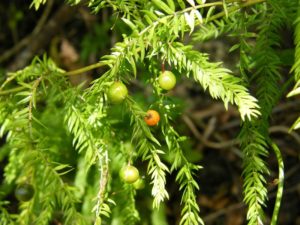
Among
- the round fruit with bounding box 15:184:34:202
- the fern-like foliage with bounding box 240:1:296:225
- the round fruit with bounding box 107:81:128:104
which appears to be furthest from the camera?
the round fruit with bounding box 15:184:34:202

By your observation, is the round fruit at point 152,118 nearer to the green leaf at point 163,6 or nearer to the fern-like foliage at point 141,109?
the fern-like foliage at point 141,109

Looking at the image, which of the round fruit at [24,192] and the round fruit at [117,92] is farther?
the round fruit at [24,192]

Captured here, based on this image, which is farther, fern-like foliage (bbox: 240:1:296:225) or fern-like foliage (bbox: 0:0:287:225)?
fern-like foliage (bbox: 240:1:296:225)

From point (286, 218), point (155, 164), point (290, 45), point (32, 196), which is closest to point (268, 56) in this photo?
point (155, 164)

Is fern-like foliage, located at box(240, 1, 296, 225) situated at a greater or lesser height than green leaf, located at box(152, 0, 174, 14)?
lesser

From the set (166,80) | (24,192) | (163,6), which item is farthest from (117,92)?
(24,192)

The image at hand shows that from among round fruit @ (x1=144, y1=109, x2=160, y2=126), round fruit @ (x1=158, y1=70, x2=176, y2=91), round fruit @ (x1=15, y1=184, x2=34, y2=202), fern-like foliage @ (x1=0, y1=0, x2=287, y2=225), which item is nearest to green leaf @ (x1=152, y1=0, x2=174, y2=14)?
fern-like foliage @ (x1=0, y1=0, x2=287, y2=225)

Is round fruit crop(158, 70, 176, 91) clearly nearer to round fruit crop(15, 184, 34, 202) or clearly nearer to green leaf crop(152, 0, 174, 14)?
green leaf crop(152, 0, 174, 14)

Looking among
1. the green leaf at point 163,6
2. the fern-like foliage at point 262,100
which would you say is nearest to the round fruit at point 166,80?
the green leaf at point 163,6
